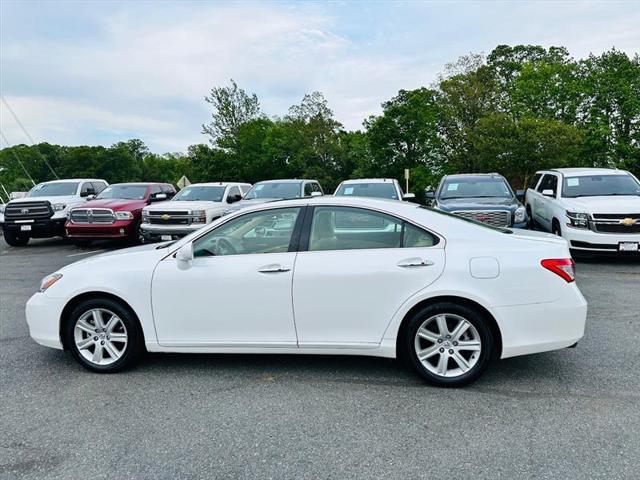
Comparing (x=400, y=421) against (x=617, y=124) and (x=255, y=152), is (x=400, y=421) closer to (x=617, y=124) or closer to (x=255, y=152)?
(x=617, y=124)

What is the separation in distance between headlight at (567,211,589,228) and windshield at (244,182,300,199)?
255 inches

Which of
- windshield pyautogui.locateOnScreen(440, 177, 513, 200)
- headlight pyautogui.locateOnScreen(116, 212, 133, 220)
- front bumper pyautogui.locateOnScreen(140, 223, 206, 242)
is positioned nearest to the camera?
windshield pyautogui.locateOnScreen(440, 177, 513, 200)

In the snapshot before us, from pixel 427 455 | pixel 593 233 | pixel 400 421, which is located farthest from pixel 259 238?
pixel 593 233

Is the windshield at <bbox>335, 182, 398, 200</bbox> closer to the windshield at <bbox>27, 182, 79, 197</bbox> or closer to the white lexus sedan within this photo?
the white lexus sedan

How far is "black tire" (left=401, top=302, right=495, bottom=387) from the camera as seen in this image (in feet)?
12.2

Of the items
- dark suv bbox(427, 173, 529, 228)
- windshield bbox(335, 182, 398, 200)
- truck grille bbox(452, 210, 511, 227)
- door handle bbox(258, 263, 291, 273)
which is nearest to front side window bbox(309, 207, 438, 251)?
door handle bbox(258, 263, 291, 273)

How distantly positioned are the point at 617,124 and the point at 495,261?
1315 inches

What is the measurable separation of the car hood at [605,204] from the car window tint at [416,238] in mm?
6287

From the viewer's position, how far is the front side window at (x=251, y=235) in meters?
4.07

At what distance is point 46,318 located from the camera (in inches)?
167

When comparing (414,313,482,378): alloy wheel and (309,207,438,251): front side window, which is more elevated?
(309,207,438,251): front side window

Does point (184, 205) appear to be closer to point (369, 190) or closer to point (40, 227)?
point (369, 190)

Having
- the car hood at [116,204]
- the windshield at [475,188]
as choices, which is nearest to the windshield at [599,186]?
the windshield at [475,188]

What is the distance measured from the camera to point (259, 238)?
4.14m
